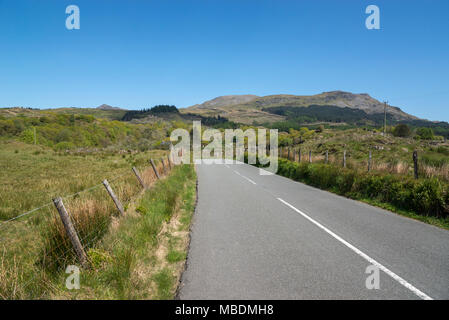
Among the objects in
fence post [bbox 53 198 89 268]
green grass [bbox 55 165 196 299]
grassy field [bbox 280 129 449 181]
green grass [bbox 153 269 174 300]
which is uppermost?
grassy field [bbox 280 129 449 181]

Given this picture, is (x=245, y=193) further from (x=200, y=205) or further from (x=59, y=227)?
(x=59, y=227)

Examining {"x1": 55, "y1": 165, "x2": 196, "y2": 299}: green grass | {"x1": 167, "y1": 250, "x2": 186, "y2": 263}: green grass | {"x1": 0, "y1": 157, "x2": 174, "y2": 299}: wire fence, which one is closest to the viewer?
{"x1": 55, "y1": 165, "x2": 196, "y2": 299}: green grass

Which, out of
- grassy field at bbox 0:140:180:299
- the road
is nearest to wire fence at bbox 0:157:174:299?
grassy field at bbox 0:140:180:299

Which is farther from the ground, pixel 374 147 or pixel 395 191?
pixel 374 147

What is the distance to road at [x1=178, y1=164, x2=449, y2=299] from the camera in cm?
347

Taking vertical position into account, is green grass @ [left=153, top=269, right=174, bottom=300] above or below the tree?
below

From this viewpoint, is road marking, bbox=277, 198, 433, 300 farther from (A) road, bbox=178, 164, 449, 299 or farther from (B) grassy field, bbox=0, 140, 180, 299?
(B) grassy field, bbox=0, 140, 180, 299

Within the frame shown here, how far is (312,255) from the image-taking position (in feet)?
15.3

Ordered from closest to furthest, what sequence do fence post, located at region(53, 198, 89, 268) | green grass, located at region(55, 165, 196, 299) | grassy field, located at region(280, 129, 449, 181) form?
green grass, located at region(55, 165, 196, 299), fence post, located at region(53, 198, 89, 268), grassy field, located at region(280, 129, 449, 181)

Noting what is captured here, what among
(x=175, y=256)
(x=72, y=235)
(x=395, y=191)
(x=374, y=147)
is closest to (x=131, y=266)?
(x=175, y=256)

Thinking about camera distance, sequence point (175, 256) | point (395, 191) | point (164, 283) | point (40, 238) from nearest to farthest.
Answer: point (164, 283), point (175, 256), point (40, 238), point (395, 191)

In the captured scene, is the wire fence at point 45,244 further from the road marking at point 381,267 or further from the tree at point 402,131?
the tree at point 402,131

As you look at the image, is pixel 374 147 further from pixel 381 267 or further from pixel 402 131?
pixel 381 267

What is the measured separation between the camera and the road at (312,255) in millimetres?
3466
